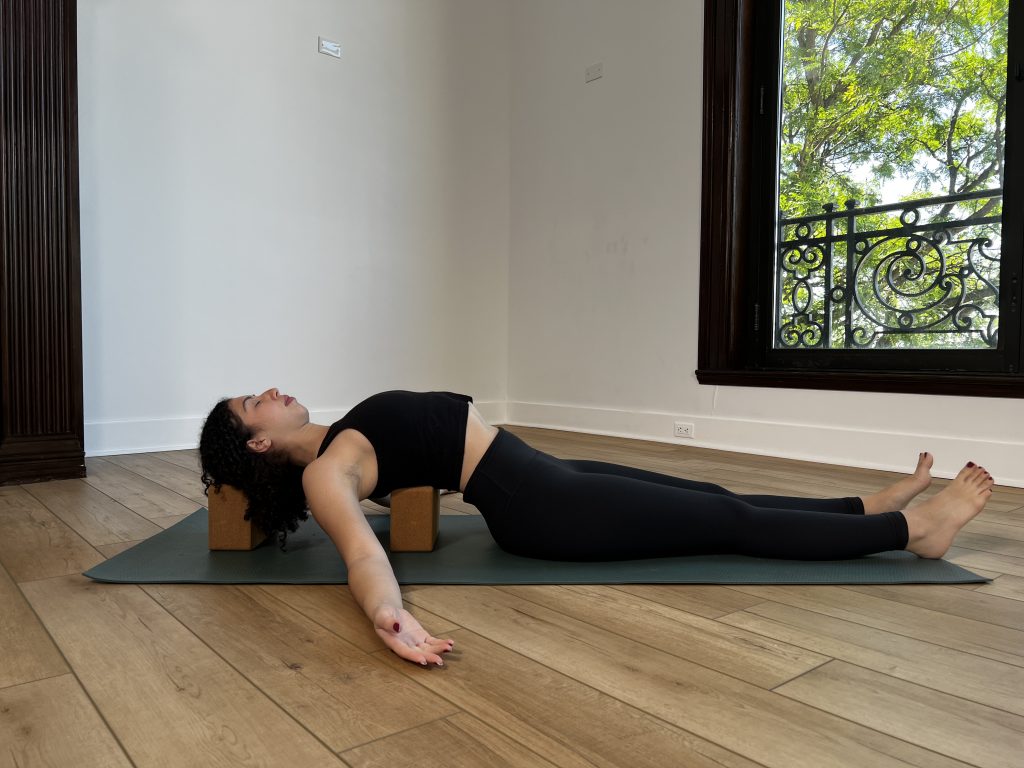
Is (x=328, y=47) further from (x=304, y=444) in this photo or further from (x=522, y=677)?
(x=522, y=677)

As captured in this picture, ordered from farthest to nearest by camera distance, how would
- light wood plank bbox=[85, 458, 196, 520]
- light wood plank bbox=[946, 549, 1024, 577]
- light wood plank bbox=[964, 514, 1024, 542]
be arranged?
light wood plank bbox=[85, 458, 196, 520]
light wood plank bbox=[964, 514, 1024, 542]
light wood plank bbox=[946, 549, 1024, 577]

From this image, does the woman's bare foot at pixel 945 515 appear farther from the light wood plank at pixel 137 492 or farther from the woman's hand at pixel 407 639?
the light wood plank at pixel 137 492

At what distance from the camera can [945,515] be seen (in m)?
1.68

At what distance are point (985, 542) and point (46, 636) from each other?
215 centimetres

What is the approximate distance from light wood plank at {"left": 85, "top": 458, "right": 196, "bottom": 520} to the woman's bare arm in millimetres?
1016

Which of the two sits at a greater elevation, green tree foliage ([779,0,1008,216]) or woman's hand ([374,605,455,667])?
green tree foliage ([779,0,1008,216])

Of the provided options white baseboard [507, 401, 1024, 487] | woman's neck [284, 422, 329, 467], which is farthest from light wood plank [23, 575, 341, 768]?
white baseboard [507, 401, 1024, 487]

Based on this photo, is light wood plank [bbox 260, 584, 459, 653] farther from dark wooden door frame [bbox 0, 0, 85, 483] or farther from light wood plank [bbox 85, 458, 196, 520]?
dark wooden door frame [bbox 0, 0, 85, 483]

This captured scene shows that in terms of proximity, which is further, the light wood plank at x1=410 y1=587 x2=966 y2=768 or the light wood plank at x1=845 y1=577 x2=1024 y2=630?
the light wood plank at x1=845 y1=577 x2=1024 y2=630

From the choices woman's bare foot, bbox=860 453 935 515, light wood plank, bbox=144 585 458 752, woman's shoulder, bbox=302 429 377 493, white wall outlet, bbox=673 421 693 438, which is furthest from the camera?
white wall outlet, bbox=673 421 693 438

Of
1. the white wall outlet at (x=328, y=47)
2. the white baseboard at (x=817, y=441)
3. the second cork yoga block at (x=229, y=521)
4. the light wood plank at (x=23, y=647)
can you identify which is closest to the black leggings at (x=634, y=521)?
the second cork yoga block at (x=229, y=521)

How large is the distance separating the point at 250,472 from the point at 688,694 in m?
1.14

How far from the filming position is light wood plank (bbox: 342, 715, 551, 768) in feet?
2.88

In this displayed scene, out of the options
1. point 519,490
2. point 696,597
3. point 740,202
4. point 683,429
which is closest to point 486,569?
point 519,490
